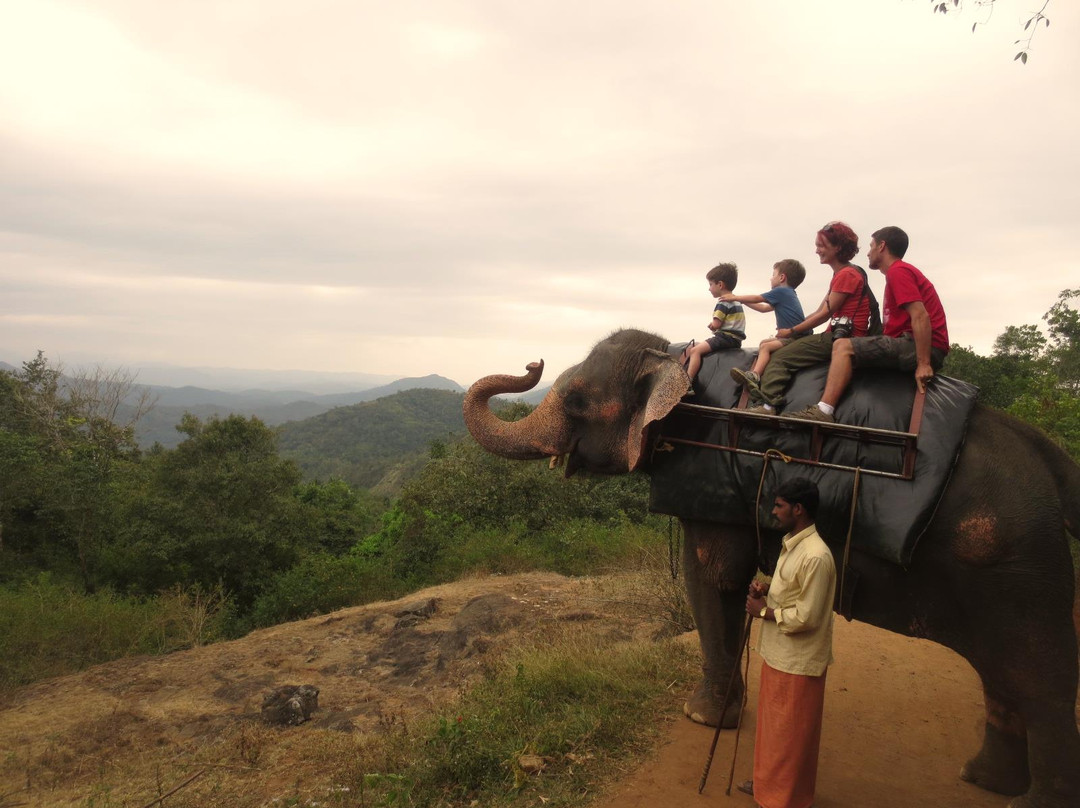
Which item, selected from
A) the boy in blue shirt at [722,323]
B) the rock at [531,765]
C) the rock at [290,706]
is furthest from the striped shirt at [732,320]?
the rock at [290,706]

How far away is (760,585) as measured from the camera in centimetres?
357

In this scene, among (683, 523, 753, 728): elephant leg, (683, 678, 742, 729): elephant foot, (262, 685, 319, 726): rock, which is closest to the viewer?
(683, 523, 753, 728): elephant leg

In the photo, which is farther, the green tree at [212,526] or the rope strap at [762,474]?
the green tree at [212,526]

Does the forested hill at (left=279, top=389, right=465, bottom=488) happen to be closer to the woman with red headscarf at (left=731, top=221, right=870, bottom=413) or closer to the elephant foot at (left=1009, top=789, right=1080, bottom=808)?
the woman with red headscarf at (left=731, top=221, right=870, bottom=413)

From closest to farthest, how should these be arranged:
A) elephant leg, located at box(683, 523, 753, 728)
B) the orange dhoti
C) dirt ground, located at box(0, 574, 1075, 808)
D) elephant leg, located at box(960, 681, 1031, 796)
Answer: the orange dhoti < elephant leg, located at box(960, 681, 1031, 796) < elephant leg, located at box(683, 523, 753, 728) < dirt ground, located at box(0, 574, 1075, 808)

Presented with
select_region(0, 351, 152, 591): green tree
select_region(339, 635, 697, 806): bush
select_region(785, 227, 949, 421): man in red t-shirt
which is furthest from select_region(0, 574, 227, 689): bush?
select_region(785, 227, 949, 421): man in red t-shirt

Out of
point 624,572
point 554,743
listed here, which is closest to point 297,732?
point 554,743

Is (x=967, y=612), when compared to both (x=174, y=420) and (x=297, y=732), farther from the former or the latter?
(x=174, y=420)

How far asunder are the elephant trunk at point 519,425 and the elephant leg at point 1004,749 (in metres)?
2.90

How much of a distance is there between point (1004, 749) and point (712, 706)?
1.65 m

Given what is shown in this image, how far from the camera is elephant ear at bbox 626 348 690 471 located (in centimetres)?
405

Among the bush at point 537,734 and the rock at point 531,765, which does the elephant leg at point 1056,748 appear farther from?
the rock at point 531,765

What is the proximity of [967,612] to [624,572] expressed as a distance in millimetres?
9386

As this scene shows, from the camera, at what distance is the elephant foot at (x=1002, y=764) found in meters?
3.96
